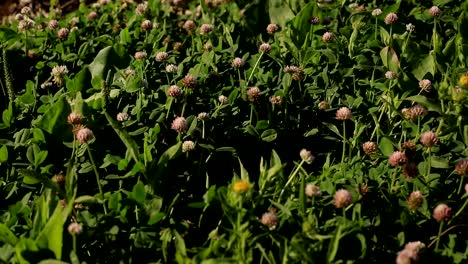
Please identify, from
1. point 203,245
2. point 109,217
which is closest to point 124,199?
point 109,217

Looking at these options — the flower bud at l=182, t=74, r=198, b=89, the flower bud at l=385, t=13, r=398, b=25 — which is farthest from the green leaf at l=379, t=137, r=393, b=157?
the flower bud at l=385, t=13, r=398, b=25

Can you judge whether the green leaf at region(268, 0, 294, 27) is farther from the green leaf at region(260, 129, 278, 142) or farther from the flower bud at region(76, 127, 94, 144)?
the flower bud at region(76, 127, 94, 144)

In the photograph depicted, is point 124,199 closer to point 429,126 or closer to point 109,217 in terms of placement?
point 109,217

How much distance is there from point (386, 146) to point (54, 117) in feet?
3.86

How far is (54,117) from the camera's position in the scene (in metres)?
2.62

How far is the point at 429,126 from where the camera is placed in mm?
2680

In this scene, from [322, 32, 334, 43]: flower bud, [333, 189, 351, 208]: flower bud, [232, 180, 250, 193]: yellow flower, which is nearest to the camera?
[232, 180, 250, 193]: yellow flower

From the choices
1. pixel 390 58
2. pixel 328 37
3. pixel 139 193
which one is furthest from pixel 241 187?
pixel 328 37

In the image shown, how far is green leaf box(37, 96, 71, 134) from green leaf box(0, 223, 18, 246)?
54 centimetres

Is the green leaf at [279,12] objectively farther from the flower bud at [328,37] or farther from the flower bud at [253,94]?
the flower bud at [253,94]

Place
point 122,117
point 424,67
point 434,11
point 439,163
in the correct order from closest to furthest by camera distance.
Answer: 1. point 439,163
2. point 122,117
3. point 424,67
4. point 434,11

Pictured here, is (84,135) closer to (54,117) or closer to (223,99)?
(54,117)

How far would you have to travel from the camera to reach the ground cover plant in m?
2.15

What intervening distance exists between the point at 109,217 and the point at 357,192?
76cm
